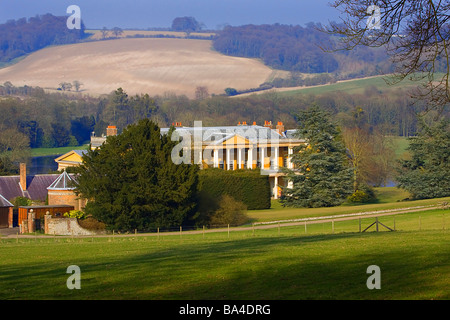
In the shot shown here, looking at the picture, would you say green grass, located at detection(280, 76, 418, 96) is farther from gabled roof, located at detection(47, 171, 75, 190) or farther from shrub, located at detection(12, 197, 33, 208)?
shrub, located at detection(12, 197, 33, 208)

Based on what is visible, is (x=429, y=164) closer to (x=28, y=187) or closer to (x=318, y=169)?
(x=318, y=169)

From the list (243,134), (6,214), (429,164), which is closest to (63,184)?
(6,214)

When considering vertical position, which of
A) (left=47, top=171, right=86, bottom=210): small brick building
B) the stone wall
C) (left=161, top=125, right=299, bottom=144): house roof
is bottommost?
the stone wall

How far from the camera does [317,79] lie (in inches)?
6447

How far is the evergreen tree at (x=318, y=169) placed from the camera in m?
52.8

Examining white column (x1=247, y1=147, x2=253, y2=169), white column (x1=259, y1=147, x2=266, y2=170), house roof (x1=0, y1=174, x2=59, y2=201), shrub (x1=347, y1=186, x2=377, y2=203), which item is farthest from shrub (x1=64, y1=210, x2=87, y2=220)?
white column (x1=259, y1=147, x2=266, y2=170)

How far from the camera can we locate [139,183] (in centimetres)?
3797

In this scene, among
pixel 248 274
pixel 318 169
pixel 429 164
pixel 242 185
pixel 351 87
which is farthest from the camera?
pixel 351 87

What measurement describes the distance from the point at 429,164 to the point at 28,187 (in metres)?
32.2

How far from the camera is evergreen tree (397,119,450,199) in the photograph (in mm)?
54344

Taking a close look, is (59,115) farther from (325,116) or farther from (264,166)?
(325,116)

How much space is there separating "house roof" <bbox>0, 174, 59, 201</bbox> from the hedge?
1232 centimetres

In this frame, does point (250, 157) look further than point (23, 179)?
Yes
